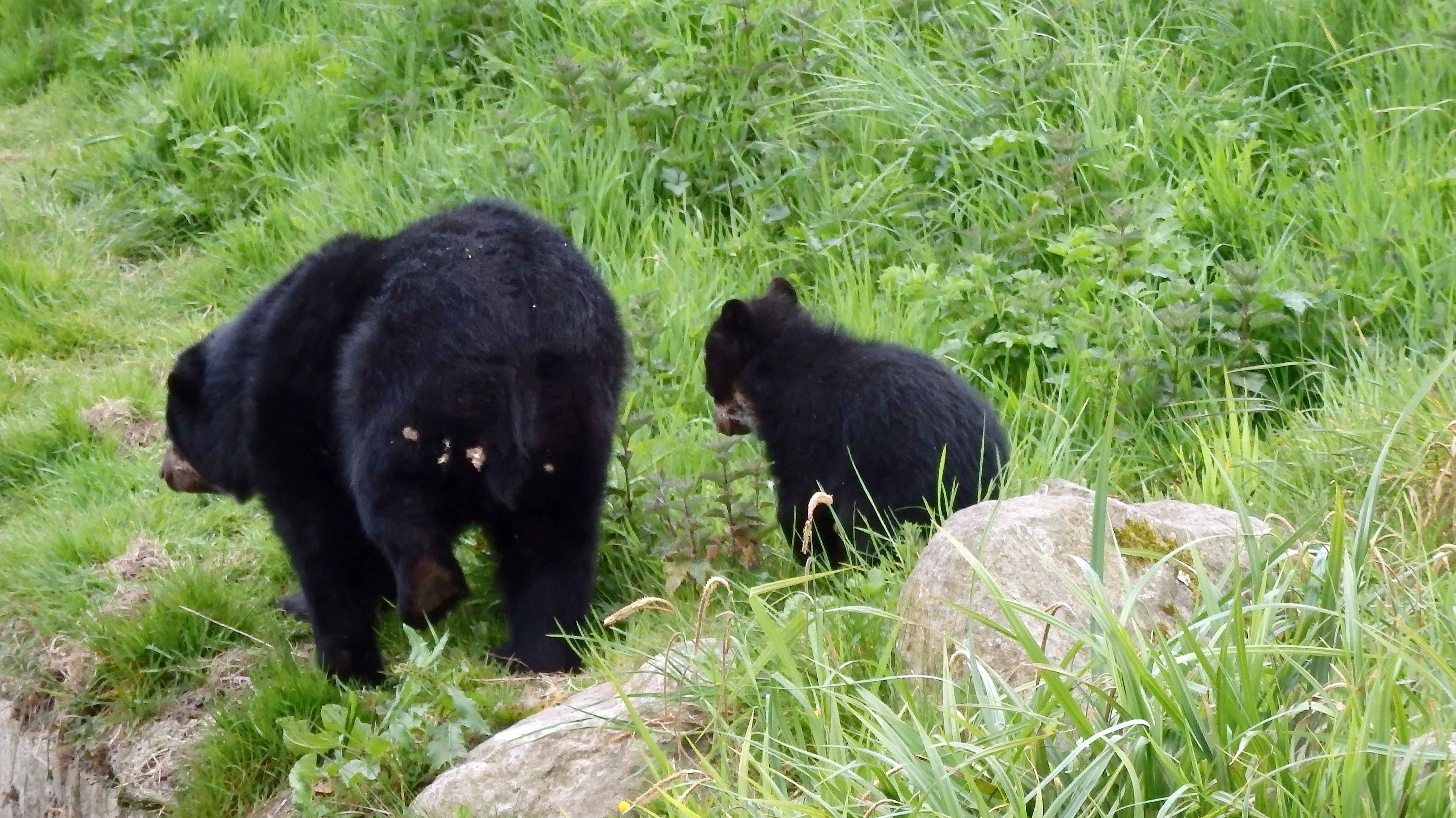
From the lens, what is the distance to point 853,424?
4.66m

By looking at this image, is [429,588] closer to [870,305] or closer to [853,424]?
[853,424]

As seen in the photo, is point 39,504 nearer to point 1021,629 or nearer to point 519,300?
point 519,300

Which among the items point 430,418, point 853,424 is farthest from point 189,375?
point 853,424

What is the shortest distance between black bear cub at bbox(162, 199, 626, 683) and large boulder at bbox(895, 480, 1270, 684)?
129cm

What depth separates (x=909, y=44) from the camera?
732cm

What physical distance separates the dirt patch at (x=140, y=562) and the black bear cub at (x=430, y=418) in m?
0.96

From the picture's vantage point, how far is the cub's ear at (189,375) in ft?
16.2

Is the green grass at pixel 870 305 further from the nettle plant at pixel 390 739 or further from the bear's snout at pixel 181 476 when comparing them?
the bear's snout at pixel 181 476

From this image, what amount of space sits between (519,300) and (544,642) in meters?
1.02

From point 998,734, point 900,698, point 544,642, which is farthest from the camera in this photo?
point 544,642

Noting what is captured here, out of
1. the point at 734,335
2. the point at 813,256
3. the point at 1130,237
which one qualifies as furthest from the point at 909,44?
the point at 734,335

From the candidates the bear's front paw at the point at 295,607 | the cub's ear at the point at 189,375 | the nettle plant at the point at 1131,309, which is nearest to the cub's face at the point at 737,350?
the nettle plant at the point at 1131,309

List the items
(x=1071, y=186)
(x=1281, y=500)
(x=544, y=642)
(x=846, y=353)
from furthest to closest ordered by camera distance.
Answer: (x=1071, y=186), (x=846, y=353), (x=544, y=642), (x=1281, y=500)

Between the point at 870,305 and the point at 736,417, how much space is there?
1.05m
